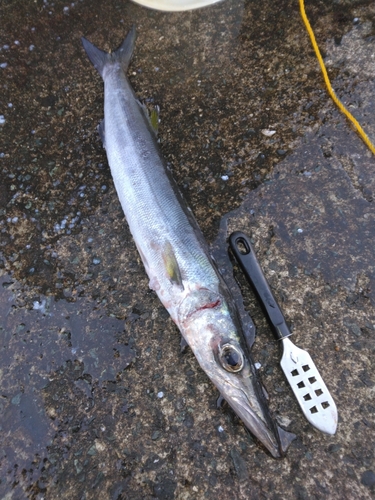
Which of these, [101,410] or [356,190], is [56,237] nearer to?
[101,410]

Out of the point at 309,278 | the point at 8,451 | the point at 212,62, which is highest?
the point at 212,62

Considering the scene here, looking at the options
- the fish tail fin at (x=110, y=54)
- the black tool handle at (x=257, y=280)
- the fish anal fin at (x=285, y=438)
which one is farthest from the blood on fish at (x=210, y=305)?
the fish tail fin at (x=110, y=54)

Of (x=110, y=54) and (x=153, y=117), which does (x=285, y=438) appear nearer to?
(x=153, y=117)

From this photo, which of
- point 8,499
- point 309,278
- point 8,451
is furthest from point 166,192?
point 8,499

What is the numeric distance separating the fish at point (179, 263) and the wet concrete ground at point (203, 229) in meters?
0.30

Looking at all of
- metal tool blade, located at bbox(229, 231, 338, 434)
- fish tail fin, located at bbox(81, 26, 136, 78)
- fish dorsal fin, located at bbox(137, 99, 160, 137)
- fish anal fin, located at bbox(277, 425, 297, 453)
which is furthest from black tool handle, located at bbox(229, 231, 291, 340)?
fish tail fin, located at bbox(81, 26, 136, 78)

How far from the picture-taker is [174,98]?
12.3 ft

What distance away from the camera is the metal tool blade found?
248cm

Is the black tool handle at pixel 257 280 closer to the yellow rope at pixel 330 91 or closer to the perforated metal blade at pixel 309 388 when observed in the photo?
the perforated metal blade at pixel 309 388

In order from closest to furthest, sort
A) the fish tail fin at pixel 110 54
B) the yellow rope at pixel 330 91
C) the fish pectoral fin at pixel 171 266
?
1. the fish pectoral fin at pixel 171 266
2. the yellow rope at pixel 330 91
3. the fish tail fin at pixel 110 54

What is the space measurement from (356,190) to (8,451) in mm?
3594

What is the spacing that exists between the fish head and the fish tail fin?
2830 mm

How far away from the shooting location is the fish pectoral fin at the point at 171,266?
8.75 feet

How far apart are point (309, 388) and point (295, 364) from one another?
7.3 inches
